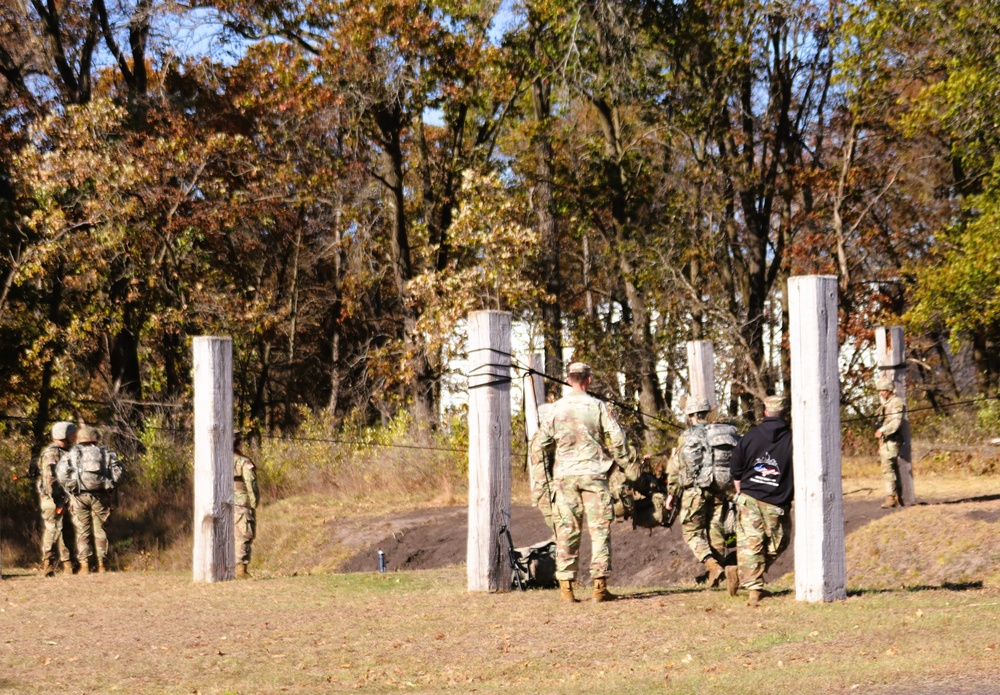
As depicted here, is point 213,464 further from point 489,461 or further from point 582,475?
point 582,475

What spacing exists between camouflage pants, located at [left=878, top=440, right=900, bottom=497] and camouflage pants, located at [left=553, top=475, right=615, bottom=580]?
7.89m

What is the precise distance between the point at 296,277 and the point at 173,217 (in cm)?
612

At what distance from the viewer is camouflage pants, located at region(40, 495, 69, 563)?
17.8 m

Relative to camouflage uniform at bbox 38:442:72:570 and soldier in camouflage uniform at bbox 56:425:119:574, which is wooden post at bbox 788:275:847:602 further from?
camouflage uniform at bbox 38:442:72:570

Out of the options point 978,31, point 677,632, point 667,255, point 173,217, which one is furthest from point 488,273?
point 677,632

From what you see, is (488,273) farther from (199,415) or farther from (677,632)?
(677,632)

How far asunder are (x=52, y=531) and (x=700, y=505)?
9.41 meters

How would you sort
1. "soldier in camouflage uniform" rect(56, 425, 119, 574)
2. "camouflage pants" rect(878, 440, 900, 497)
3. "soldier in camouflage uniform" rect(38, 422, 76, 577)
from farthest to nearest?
1. "camouflage pants" rect(878, 440, 900, 497)
2. "soldier in camouflage uniform" rect(38, 422, 76, 577)
3. "soldier in camouflage uniform" rect(56, 425, 119, 574)

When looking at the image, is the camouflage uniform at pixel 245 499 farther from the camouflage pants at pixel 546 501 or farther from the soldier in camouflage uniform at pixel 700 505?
the soldier in camouflage uniform at pixel 700 505

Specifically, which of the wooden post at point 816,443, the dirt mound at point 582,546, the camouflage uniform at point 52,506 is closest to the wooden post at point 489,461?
the wooden post at point 816,443

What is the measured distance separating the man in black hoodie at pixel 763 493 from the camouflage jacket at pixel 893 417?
7226 millimetres

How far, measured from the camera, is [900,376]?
18.6m

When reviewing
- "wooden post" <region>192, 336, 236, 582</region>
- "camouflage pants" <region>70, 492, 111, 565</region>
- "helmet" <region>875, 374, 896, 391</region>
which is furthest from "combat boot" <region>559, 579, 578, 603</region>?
"helmet" <region>875, 374, 896, 391</region>

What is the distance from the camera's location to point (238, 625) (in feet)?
36.3
